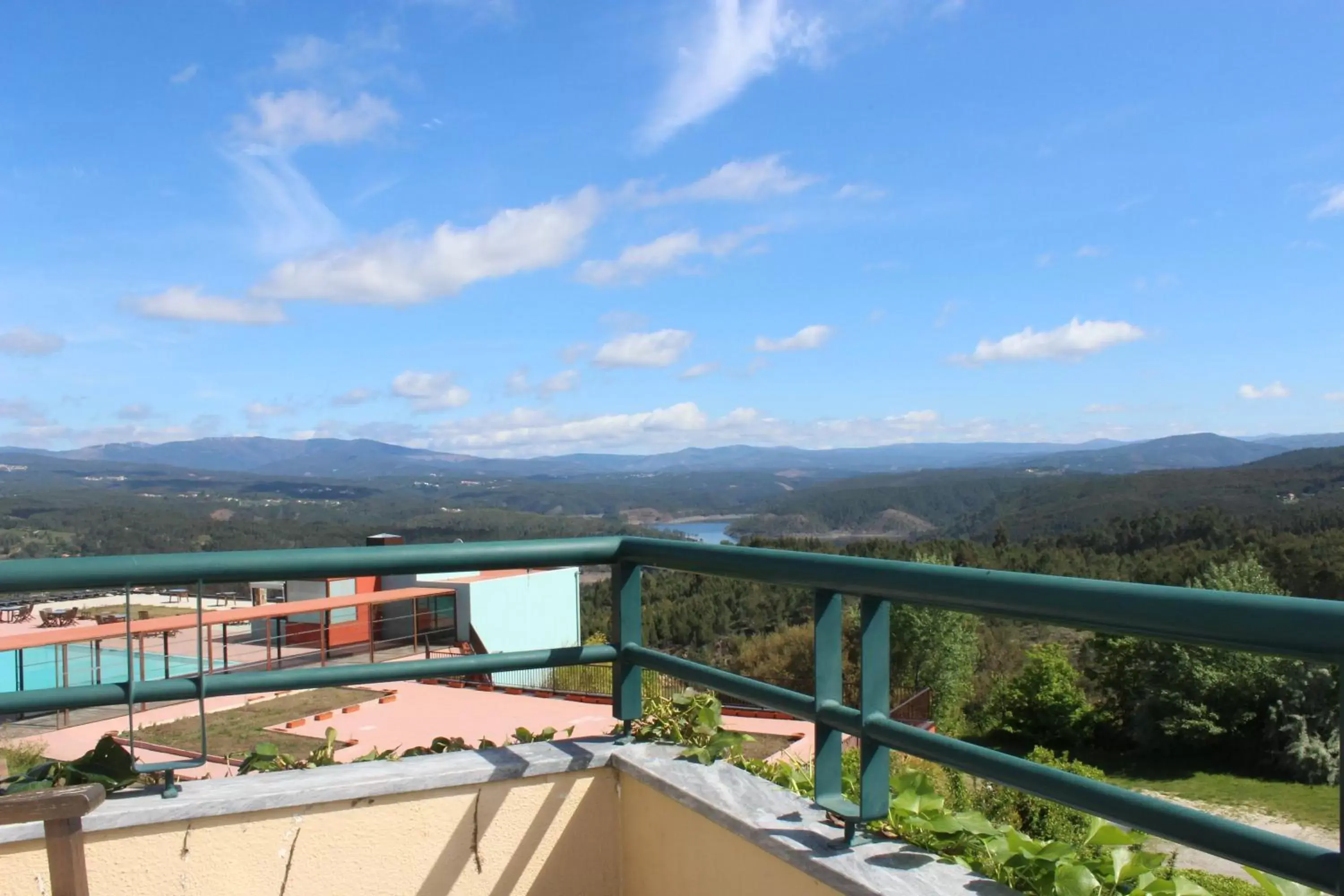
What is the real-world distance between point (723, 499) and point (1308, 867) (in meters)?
160

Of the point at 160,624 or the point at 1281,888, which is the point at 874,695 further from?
the point at 160,624

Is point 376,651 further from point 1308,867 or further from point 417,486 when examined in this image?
point 417,486

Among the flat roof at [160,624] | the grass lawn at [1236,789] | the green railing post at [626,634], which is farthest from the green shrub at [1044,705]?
the green railing post at [626,634]

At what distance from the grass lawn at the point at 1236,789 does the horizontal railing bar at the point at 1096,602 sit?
170 millimetres

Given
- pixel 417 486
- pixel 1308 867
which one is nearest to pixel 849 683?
pixel 1308 867

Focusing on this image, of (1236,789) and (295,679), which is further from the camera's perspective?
(1236,789)

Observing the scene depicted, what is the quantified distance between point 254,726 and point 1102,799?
5.60 m

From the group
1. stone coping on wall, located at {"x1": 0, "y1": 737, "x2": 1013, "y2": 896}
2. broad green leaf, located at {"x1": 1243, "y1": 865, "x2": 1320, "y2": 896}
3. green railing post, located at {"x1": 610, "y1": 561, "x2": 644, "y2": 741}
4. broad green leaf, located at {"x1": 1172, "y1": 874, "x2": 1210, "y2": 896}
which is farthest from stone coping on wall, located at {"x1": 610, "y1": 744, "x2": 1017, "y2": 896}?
broad green leaf, located at {"x1": 1243, "y1": 865, "x2": 1320, "y2": 896}

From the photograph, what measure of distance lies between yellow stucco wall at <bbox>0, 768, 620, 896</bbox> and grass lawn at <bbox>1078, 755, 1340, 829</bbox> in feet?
3.86

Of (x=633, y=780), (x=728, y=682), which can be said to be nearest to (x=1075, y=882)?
(x=728, y=682)

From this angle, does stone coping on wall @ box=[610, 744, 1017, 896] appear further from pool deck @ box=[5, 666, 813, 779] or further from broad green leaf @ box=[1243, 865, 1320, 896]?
pool deck @ box=[5, 666, 813, 779]

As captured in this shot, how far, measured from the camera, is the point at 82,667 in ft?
29.6

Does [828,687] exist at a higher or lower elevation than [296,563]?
lower

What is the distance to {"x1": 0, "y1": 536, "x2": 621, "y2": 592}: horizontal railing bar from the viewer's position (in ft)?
6.02
